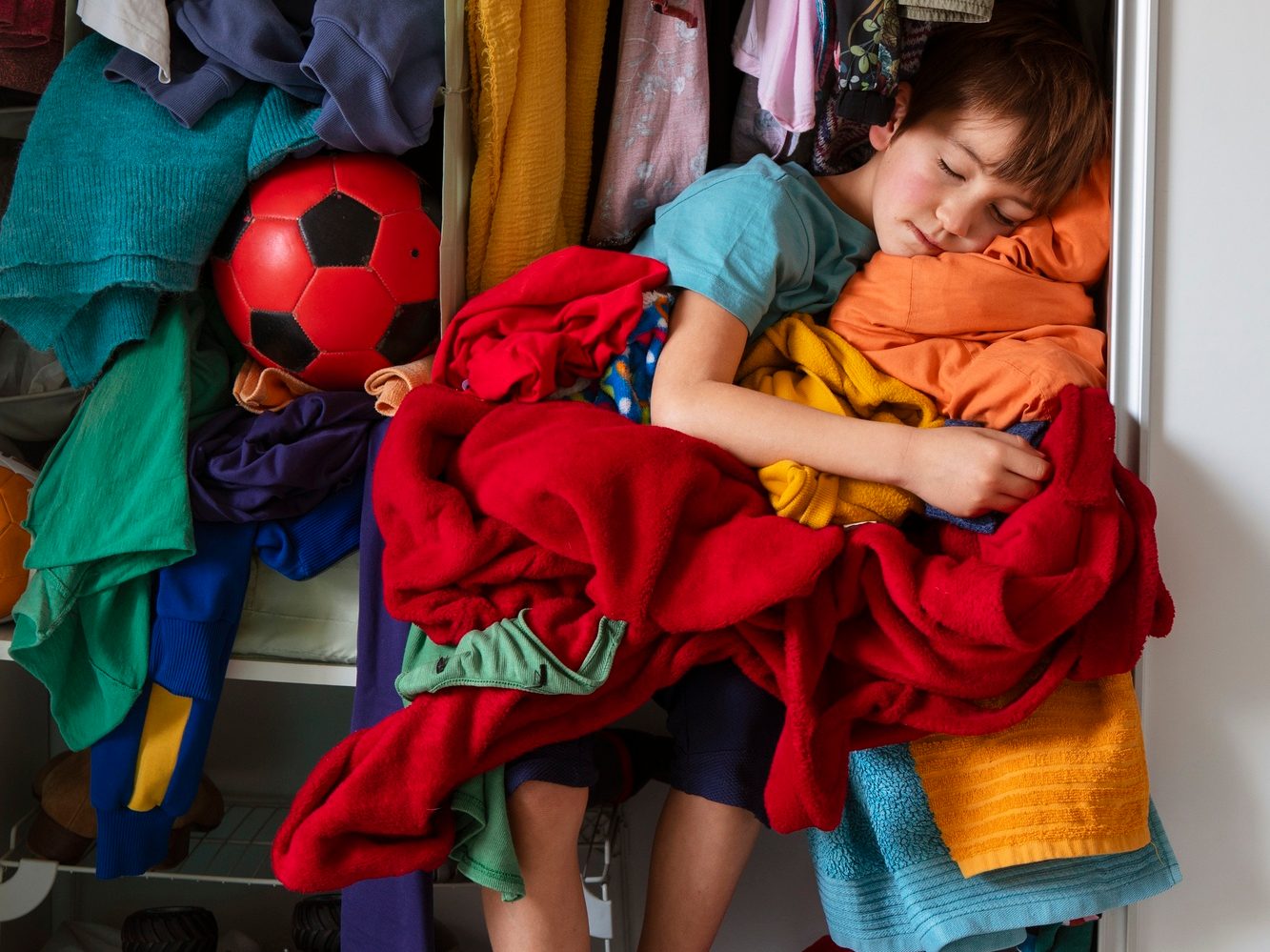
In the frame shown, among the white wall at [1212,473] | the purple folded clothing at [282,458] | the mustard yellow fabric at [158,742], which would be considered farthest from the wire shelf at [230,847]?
the white wall at [1212,473]

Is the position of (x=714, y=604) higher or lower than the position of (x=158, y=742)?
higher

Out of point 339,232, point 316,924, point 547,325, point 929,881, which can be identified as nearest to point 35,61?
point 339,232

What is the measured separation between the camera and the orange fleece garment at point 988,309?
1.07 m

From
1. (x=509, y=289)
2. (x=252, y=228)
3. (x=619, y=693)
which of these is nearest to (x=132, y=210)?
(x=252, y=228)

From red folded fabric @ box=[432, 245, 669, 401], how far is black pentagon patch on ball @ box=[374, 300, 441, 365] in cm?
4

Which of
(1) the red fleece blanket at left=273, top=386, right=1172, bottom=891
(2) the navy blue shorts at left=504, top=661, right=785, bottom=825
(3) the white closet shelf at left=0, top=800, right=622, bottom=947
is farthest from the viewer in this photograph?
(3) the white closet shelf at left=0, top=800, right=622, bottom=947

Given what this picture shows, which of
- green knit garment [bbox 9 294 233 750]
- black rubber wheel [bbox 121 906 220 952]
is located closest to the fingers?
green knit garment [bbox 9 294 233 750]

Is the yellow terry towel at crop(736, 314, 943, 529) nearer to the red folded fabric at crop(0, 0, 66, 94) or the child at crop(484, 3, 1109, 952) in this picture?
the child at crop(484, 3, 1109, 952)

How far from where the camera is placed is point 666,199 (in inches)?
49.1

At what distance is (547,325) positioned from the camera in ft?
3.68

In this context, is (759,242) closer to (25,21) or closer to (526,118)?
(526,118)

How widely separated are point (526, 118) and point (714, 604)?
56 cm

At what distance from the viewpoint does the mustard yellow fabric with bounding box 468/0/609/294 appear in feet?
3.68

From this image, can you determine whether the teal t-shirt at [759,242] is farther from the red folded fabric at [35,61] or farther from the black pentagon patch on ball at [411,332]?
the red folded fabric at [35,61]
